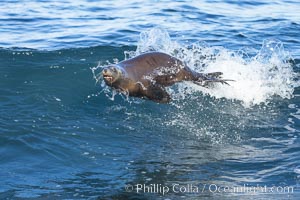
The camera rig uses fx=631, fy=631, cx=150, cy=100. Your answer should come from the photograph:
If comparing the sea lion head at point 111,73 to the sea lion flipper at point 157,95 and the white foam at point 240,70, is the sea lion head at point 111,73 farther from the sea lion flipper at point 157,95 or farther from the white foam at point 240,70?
the white foam at point 240,70

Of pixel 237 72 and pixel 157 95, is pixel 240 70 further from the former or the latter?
pixel 157 95

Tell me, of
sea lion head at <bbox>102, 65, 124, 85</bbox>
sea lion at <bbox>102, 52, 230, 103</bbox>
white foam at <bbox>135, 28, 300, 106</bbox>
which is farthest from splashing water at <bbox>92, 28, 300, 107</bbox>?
sea lion head at <bbox>102, 65, 124, 85</bbox>

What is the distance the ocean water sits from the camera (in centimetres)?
690

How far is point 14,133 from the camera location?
26.9 feet

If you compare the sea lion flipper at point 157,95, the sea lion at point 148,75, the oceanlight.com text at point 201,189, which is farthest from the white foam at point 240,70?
the oceanlight.com text at point 201,189

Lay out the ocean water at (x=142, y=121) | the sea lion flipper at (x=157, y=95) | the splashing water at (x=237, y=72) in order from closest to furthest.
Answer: the ocean water at (x=142, y=121)
the sea lion flipper at (x=157, y=95)
the splashing water at (x=237, y=72)

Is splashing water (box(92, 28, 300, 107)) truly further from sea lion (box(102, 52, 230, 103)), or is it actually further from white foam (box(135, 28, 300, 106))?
sea lion (box(102, 52, 230, 103))

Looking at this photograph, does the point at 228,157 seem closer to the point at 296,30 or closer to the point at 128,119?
the point at 128,119

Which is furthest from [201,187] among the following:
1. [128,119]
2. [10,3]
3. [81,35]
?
[10,3]

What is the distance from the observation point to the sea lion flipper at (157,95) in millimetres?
7223

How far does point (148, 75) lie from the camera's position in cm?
737

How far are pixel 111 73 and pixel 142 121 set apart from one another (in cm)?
225

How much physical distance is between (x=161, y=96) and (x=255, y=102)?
10.0 feet

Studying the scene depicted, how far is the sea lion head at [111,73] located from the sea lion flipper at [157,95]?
0.47m
